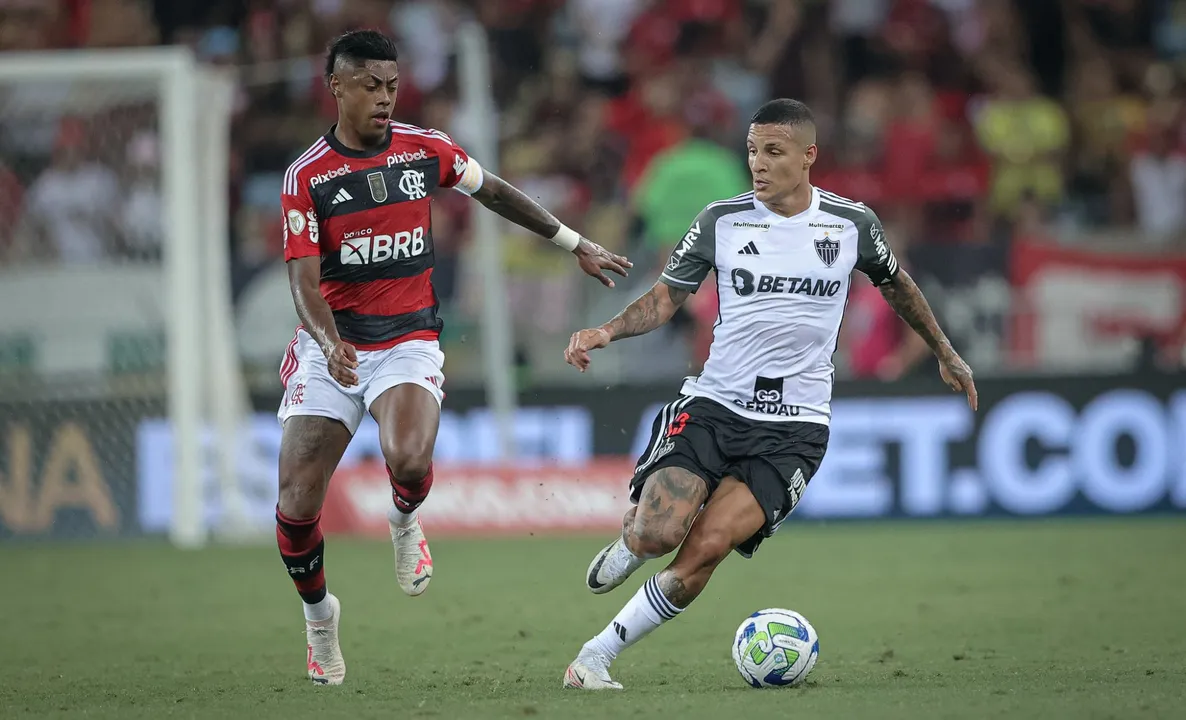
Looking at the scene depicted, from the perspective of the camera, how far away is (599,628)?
31.3ft

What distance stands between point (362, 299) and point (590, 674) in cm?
218

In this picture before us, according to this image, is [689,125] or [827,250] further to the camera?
[689,125]

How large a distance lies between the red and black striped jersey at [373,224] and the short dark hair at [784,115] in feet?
5.22

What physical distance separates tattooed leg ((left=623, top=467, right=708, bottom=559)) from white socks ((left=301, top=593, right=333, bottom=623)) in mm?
1594

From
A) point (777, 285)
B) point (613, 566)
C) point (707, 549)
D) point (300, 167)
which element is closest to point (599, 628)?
point (613, 566)

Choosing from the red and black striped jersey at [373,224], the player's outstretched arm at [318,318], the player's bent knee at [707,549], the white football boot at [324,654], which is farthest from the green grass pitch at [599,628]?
the red and black striped jersey at [373,224]

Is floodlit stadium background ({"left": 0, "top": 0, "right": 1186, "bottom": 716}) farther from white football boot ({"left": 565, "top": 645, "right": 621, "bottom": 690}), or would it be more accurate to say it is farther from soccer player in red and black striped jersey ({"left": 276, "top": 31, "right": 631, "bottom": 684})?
white football boot ({"left": 565, "top": 645, "right": 621, "bottom": 690})

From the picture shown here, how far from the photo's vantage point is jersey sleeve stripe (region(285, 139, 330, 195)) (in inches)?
301

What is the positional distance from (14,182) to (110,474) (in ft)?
10.4

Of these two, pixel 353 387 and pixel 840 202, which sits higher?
pixel 840 202

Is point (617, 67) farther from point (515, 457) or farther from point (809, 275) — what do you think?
point (809, 275)

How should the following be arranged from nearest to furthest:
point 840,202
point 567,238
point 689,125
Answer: point 840,202 < point 567,238 < point 689,125

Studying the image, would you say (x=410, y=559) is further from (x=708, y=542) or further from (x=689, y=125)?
(x=689, y=125)

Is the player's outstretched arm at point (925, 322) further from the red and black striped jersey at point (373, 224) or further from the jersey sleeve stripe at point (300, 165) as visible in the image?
the jersey sleeve stripe at point (300, 165)
